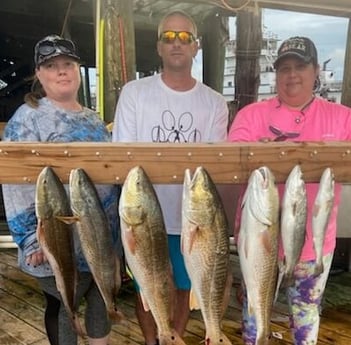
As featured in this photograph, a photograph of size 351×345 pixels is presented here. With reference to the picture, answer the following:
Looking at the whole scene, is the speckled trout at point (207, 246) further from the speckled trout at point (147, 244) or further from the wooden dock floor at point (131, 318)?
the wooden dock floor at point (131, 318)

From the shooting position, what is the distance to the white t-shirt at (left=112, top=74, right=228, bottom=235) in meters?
2.48

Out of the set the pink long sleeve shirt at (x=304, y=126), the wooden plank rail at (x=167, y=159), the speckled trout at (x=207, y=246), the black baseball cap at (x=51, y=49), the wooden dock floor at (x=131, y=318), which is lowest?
the wooden dock floor at (x=131, y=318)

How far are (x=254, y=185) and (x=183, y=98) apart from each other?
98 cm

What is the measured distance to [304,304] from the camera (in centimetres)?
233

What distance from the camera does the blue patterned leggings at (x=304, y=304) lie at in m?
2.30

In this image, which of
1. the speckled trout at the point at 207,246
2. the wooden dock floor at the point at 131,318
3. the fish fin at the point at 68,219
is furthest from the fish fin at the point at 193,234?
the wooden dock floor at the point at 131,318

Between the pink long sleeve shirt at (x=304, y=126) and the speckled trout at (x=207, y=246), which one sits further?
the pink long sleeve shirt at (x=304, y=126)

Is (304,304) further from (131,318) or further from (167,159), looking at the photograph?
(131,318)

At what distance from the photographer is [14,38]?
26.8 ft

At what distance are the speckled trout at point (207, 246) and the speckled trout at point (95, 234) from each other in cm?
31

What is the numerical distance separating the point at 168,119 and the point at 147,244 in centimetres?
92

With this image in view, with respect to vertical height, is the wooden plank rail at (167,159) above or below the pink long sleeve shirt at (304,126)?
below

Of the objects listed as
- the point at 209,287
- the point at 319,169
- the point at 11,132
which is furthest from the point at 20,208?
the point at 319,169

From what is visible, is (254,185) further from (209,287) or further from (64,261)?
(64,261)
